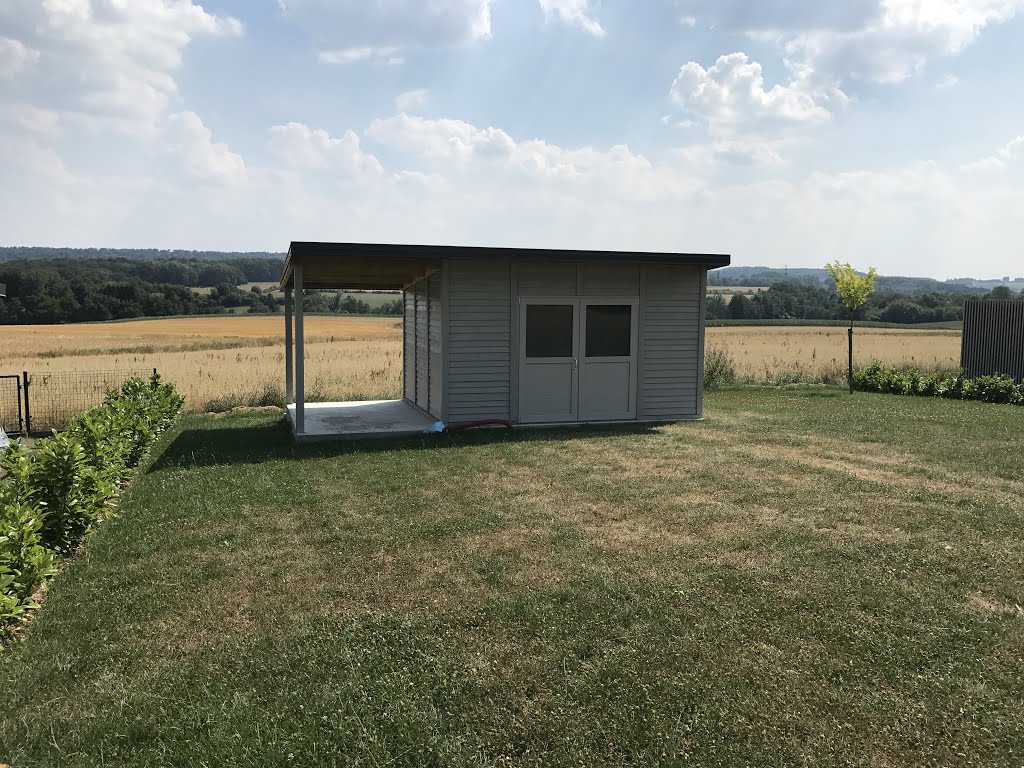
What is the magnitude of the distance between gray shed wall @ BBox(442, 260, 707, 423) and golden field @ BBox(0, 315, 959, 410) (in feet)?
18.1

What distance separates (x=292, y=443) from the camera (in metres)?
10.7

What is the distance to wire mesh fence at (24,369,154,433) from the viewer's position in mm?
13680

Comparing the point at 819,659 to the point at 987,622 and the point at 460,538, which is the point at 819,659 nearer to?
the point at 987,622

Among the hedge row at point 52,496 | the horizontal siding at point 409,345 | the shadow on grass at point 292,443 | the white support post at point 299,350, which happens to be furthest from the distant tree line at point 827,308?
the hedge row at point 52,496

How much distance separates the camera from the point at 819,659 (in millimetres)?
4004

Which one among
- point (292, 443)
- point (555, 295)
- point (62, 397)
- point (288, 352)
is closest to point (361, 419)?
point (292, 443)

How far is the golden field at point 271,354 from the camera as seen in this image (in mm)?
18156

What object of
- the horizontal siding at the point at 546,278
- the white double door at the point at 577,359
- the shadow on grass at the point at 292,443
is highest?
the horizontal siding at the point at 546,278

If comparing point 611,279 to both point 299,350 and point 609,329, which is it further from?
point 299,350

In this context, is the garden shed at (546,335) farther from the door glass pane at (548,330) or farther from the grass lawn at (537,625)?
the grass lawn at (537,625)

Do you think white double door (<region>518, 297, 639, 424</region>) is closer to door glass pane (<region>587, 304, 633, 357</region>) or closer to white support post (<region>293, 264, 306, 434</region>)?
door glass pane (<region>587, 304, 633, 357</region>)

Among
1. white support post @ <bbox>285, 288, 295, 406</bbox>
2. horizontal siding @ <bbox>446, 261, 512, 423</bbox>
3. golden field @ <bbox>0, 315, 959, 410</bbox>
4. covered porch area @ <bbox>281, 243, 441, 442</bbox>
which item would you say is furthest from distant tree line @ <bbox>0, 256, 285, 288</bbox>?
horizontal siding @ <bbox>446, 261, 512, 423</bbox>

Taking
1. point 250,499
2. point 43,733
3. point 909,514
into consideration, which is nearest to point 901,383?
point 909,514

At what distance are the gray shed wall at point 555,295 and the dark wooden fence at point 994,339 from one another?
9.69 metres
